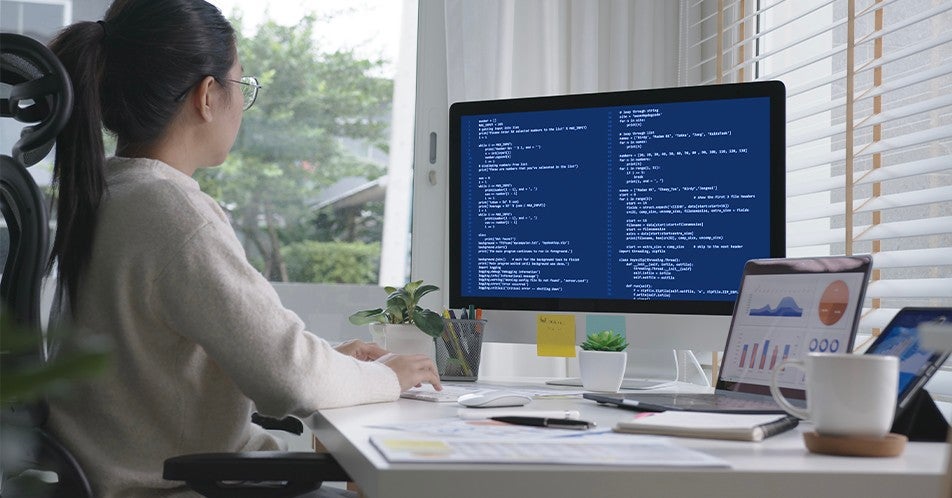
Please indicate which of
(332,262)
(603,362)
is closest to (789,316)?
(603,362)

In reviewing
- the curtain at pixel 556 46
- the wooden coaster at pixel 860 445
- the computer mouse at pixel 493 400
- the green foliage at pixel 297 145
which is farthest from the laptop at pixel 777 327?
the green foliage at pixel 297 145

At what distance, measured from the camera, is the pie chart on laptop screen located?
128 centimetres

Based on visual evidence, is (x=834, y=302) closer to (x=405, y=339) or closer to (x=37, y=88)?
(x=405, y=339)

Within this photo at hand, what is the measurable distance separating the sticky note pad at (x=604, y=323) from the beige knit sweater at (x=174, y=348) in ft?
2.11

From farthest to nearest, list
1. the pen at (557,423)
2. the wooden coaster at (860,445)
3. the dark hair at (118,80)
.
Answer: the dark hair at (118,80)
the pen at (557,423)
the wooden coaster at (860,445)

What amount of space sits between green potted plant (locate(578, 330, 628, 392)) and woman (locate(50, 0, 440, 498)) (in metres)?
0.40

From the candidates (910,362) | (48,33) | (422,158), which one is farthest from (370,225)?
(910,362)

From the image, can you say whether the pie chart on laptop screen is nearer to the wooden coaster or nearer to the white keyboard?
the wooden coaster

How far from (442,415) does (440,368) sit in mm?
644

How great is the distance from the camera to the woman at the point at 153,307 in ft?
3.75

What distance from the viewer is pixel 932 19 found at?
187 cm

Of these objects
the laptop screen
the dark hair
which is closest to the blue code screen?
the laptop screen

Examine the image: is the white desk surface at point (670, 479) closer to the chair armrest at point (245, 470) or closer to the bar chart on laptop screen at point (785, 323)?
the chair armrest at point (245, 470)

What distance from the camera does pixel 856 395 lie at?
0.88 meters
